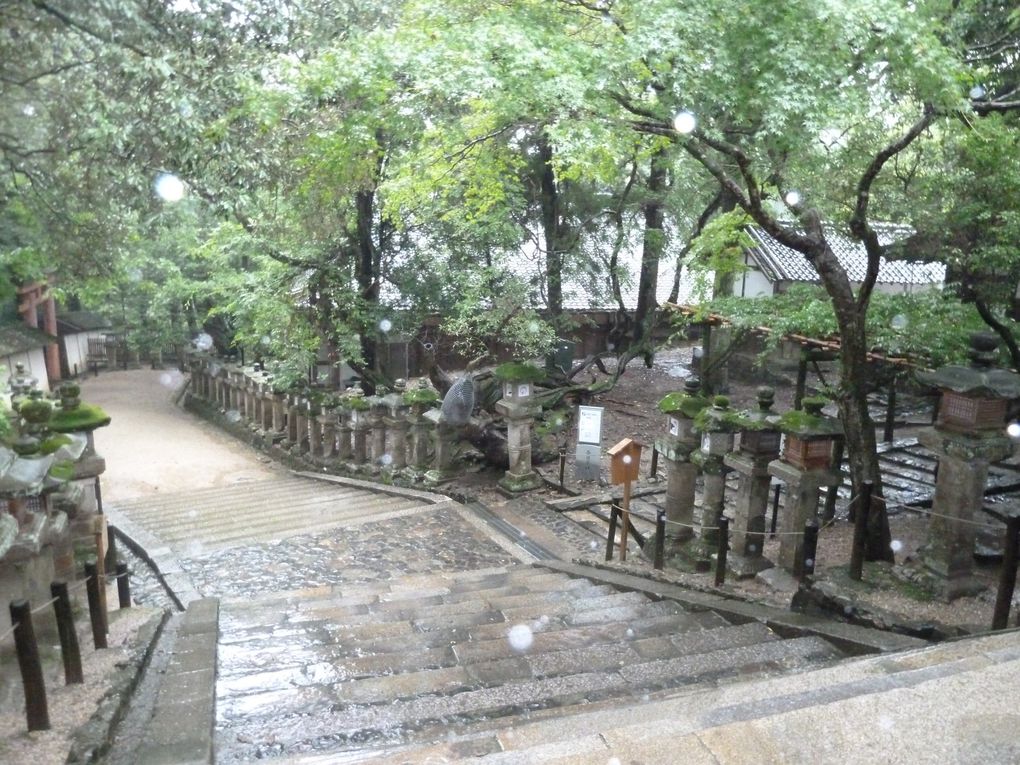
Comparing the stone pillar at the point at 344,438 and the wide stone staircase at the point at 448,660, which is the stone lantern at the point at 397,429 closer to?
the stone pillar at the point at 344,438

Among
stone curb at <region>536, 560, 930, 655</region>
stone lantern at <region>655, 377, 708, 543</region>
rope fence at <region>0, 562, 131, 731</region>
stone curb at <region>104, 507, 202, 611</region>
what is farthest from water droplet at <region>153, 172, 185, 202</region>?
stone curb at <region>536, 560, 930, 655</region>

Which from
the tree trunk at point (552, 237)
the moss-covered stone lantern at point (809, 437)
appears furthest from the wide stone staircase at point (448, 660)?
the tree trunk at point (552, 237)

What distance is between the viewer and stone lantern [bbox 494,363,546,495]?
477 inches

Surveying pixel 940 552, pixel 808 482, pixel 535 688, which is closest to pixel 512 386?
pixel 808 482

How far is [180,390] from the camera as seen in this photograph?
89.9 feet

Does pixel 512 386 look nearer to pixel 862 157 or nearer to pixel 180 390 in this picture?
pixel 862 157

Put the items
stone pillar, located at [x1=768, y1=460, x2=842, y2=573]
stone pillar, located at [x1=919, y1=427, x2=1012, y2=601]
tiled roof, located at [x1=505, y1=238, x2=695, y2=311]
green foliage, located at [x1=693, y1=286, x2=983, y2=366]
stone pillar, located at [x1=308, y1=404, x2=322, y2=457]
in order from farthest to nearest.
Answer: tiled roof, located at [x1=505, y1=238, x2=695, y2=311] < stone pillar, located at [x1=308, y1=404, x2=322, y2=457] < green foliage, located at [x1=693, y1=286, x2=983, y2=366] < stone pillar, located at [x1=768, y1=460, x2=842, y2=573] < stone pillar, located at [x1=919, y1=427, x2=1012, y2=601]

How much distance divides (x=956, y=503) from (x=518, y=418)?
23.6 ft

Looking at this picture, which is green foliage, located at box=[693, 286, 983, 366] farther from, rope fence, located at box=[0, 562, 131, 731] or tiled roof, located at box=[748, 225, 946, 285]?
tiled roof, located at box=[748, 225, 946, 285]

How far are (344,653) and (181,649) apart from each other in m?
1.17

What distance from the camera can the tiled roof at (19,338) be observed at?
71.0 ft

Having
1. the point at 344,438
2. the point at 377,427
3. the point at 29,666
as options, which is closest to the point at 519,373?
the point at 377,427

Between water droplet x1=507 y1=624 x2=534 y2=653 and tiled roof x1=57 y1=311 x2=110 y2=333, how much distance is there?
29.6 meters

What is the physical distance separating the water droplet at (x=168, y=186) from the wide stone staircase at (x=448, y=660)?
4.75 meters
